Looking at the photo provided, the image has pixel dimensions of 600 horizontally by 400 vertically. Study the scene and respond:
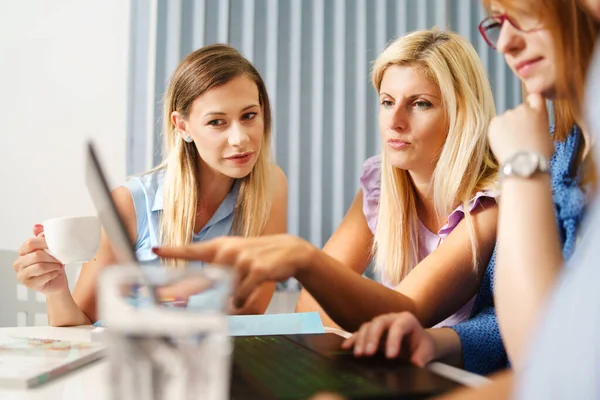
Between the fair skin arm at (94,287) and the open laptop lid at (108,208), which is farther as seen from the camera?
the fair skin arm at (94,287)

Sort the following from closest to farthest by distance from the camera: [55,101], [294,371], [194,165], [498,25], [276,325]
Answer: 1. [294,371]
2. [498,25]
3. [276,325]
4. [194,165]
5. [55,101]

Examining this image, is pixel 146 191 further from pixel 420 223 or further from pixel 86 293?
pixel 420 223

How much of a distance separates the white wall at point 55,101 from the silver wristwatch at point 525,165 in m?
2.24

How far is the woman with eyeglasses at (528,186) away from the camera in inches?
28.0

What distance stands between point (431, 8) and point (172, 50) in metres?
1.27

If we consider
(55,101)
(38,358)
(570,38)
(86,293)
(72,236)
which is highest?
(55,101)

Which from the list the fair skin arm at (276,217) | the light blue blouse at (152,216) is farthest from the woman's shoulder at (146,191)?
the fair skin arm at (276,217)

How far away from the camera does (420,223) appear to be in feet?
5.55

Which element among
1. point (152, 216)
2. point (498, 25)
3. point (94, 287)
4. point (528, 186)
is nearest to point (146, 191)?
point (152, 216)

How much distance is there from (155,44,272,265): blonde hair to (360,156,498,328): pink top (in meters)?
0.33


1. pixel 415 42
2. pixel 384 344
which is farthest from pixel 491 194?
pixel 384 344

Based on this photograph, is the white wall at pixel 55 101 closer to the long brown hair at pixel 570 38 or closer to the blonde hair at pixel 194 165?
the blonde hair at pixel 194 165

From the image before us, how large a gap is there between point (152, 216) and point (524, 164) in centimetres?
133

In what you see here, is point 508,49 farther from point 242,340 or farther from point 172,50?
point 172,50
